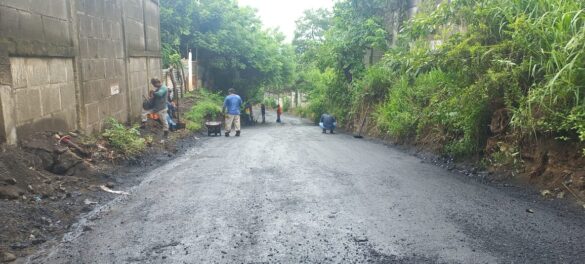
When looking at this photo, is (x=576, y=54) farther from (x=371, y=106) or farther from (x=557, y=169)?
(x=371, y=106)

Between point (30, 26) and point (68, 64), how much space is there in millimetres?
1528

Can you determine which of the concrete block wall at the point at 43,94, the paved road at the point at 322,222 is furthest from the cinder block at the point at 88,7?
the paved road at the point at 322,222

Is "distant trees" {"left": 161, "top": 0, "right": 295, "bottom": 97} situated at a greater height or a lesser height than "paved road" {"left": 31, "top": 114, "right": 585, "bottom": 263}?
greater

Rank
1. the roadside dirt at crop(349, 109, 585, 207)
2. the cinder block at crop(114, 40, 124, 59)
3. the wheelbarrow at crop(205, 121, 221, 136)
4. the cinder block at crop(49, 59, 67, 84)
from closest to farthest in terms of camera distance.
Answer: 1. the roadside dirt at crop(349, 109, 585, 207)
2. the cinder block at crop(49, 59, 67, 84)
3. the cinder block at crop(114, 40, 124, 59)
4. the wheelbarrow at crop(205, 121, 221, 136)

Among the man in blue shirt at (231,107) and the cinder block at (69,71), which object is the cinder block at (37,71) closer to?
the cinder block at (69,71)

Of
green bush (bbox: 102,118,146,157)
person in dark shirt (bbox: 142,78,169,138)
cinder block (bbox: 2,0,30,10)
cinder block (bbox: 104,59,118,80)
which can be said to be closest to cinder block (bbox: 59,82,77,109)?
green bush (bbox: 102,118,146,157)

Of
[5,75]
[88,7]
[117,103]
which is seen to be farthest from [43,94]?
[117,103]

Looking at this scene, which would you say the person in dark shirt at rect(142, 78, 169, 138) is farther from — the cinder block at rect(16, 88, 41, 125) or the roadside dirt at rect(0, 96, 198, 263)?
the cinder block at rect(16, 88, 41, 125)

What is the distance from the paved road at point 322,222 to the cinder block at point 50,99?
200cm

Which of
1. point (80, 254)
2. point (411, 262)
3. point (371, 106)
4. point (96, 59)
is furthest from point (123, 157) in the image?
point (371, 106)

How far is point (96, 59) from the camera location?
980 centimetres

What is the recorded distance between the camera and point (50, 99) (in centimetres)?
748

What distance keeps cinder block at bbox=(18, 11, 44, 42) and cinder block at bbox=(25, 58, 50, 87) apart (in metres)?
0.34

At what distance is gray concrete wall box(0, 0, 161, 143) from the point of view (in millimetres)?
6328
